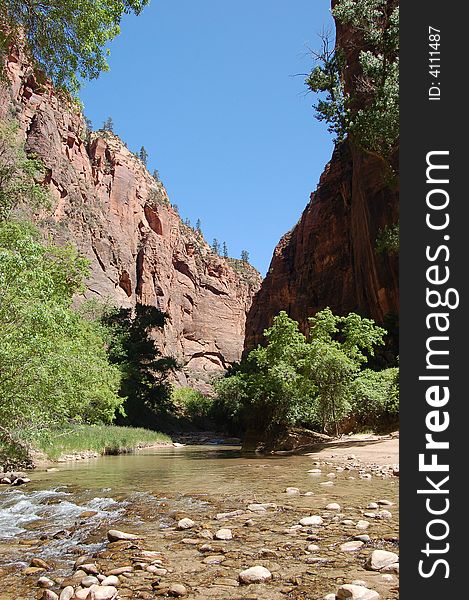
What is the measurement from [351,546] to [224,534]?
142cm

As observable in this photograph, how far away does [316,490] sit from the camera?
8633 mm

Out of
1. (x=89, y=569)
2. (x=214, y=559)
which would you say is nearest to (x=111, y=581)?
(x=89, y=569)

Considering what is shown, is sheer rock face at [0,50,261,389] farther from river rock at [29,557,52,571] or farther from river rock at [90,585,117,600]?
river rock at [90,585,117,600]

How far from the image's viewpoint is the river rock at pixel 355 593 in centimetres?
335

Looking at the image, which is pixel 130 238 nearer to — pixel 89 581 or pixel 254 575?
pixel 89 581

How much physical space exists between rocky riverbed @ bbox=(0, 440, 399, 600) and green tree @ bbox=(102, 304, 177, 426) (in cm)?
3554

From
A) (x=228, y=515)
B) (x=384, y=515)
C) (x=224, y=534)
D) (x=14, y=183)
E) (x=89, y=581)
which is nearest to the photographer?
(x=89, y=581)

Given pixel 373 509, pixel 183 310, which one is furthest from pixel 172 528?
pixel 183 310

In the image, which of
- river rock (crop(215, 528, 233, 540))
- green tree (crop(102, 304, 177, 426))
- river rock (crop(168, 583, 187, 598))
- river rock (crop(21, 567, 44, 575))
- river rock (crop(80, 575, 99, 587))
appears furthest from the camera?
green tree (crop(102, 304, 177, 426))

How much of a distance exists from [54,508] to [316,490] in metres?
4.40

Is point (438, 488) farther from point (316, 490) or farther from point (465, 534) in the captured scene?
point (316, 490)

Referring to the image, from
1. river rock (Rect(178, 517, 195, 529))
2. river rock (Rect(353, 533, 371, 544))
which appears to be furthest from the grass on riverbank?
river rock (Rect(353, 533, 371, 544))

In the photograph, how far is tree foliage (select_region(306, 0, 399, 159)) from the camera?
1752 cm

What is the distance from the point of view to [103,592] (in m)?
3.62
